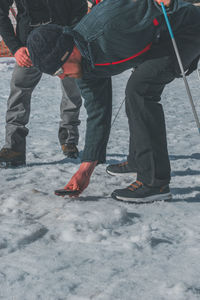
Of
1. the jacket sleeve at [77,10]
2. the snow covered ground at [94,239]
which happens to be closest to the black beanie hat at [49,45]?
the snow covered ground at [94,239]

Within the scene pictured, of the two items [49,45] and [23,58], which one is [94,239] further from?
[23,58]

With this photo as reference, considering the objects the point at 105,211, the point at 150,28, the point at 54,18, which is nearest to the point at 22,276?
the point at 105,211

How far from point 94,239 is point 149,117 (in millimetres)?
889

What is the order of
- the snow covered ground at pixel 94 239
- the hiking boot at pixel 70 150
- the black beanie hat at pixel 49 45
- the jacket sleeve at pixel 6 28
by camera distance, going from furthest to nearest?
the hiking boot at pixel 70 150
the jacket sleeve at pixel 6 28
the black beanie hat at pixel 49 45
the snow covered ground at pixel 94 239

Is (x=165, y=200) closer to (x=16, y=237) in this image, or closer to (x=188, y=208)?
(x=188, y=208)

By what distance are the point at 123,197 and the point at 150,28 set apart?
111 centimetres

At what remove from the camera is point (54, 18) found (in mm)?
3453

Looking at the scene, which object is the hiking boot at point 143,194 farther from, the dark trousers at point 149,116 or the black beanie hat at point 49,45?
the black beanie hat at point 49,45

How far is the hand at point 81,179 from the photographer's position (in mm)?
A: 2631

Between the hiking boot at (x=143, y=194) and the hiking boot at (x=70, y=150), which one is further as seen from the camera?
the hiking boot at (x=70, y=150)

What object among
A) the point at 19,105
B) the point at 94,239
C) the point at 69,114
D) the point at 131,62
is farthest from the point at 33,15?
the point at 94,239

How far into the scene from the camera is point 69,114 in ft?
13.1

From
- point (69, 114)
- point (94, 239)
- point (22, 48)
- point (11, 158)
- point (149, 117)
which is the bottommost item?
point (94, 239)

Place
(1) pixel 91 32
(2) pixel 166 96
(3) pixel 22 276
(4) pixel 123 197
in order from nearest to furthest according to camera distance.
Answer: (3) pixel 22 276 < (1) pixel 91 32 < (4) pixel 123 197 < (2) pixel 166 96
